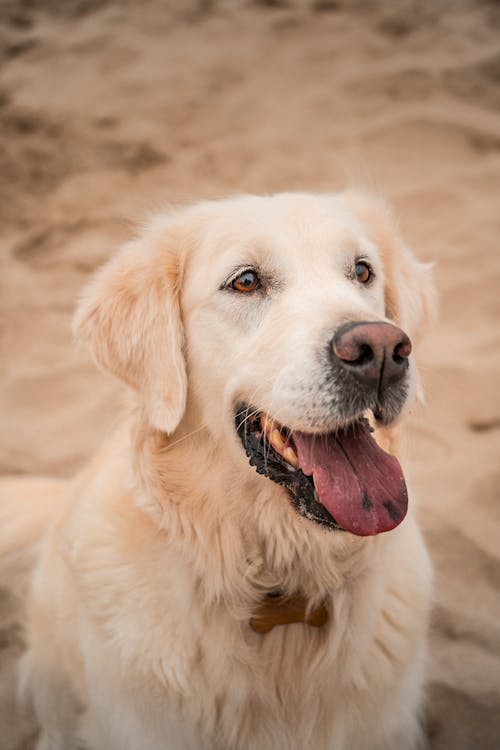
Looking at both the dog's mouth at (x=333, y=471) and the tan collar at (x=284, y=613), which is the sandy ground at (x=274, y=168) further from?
the dog's mouth at (x=333, y=471)

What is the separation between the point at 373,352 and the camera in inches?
64.7

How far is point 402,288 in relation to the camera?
92.4 inches

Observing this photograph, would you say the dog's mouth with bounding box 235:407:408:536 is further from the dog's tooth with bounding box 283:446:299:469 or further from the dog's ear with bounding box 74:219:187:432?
the dog's ear with bounding box 74:219:187:432

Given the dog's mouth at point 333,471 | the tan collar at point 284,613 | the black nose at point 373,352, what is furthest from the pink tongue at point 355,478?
the tan collar at point 284,613

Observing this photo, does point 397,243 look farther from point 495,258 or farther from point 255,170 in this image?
point 255,170

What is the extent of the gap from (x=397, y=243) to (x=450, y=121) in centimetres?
352

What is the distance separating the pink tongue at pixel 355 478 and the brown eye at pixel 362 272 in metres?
0.51

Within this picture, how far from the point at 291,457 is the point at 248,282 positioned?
0.54 meters

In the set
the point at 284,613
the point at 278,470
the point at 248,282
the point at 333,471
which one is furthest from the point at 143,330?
the point at 284,613

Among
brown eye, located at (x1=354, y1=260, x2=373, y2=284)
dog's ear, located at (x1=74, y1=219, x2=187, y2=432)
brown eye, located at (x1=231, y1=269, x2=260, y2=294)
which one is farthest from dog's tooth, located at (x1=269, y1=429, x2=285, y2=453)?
brown eye, located at (x1=354, y1=260, x2=373, y2=284)

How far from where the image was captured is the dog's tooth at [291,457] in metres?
1.82

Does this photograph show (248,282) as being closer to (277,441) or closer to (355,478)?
(277,441)

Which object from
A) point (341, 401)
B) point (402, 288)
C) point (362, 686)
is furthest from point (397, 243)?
point (362, 686)

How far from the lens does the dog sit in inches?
74.3
